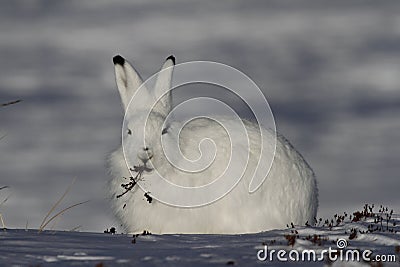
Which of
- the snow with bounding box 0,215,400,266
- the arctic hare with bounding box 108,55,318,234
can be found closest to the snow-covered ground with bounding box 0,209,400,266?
the snow with bounding box 0,215,400,266

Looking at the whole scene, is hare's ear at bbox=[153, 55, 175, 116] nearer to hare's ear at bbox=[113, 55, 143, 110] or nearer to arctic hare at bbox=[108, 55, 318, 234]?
arctic hare at bbox=[108, 55, 318, 234]

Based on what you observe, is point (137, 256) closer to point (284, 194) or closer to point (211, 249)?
point (211, 249)

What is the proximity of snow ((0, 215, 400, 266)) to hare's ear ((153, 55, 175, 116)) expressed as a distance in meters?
2.89

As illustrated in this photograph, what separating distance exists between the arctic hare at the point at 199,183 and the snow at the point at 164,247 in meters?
1.77

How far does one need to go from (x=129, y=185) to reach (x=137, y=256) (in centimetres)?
454

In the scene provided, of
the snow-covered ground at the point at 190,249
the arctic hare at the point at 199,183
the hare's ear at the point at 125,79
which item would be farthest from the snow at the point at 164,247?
the hare's ear at the point at 125,79

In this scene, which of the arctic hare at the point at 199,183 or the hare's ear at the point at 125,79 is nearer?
the arctic hare at the point at 199,183

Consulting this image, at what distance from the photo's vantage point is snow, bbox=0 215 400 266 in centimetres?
574

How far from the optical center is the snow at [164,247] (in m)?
5.74

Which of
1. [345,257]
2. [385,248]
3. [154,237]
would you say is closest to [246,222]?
[154,237]

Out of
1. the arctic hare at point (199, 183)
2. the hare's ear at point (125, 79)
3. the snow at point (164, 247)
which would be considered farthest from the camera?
the hare's ear at point (125, 79)

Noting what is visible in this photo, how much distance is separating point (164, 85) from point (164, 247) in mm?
4065

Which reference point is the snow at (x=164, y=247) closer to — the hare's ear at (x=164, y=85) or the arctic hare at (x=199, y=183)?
the arctic hare at (x=199, y=183)

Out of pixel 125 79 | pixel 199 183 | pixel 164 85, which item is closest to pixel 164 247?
pixel 199 183
